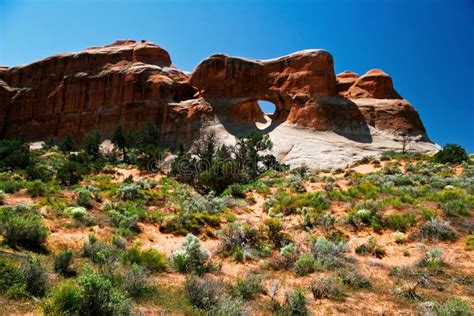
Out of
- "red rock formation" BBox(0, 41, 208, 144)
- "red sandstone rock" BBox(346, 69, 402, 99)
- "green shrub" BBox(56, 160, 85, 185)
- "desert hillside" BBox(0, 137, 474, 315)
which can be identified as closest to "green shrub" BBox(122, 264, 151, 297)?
"desert hillside" BBox(0, 137, 474, 315)

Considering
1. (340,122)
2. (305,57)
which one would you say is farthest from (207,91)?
(340,122)

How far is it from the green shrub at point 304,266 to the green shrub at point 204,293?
2385 millimetres

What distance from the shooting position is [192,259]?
735 cm

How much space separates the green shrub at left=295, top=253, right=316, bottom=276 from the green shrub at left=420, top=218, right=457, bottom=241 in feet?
14.4

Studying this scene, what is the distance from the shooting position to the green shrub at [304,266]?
7266 millimetres

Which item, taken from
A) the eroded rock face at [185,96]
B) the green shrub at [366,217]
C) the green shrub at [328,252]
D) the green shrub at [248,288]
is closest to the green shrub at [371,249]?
the green shrub at [328,252]

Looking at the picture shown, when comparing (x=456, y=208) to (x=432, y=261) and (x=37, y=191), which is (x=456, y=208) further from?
(x=37, y=191)

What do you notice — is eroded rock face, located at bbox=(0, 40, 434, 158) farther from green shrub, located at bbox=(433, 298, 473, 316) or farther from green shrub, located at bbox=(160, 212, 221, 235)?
green shrub, located at bbox=(433, 298, 473, 316)

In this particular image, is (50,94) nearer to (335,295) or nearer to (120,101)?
(120,101)

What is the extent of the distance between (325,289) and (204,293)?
8.12 ft

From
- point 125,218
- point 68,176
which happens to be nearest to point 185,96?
point 68,176

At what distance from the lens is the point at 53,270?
5.81 m

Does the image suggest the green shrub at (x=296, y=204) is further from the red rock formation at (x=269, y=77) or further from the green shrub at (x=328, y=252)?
the red rock formation at (x=269, y=77)

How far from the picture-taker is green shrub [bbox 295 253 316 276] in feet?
23.8
